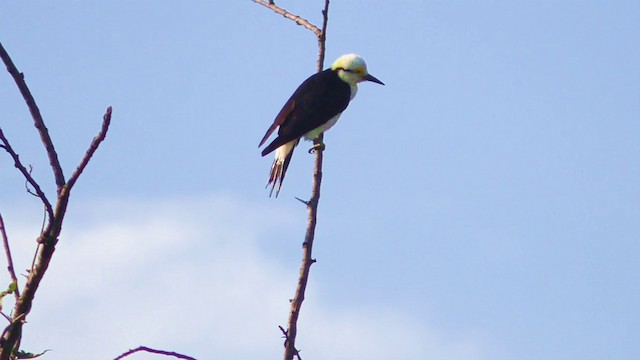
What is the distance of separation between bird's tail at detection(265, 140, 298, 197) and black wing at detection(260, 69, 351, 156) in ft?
0.48

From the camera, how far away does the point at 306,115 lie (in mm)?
7727

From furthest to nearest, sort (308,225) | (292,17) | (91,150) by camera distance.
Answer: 1. (292,17)
2. (308,225)
3. (91,150)

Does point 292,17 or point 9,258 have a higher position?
point 292,17

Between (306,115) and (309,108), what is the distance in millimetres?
87

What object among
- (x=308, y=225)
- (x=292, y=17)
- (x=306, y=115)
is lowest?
(x=308, y=225)

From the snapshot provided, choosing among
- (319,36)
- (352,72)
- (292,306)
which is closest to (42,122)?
(292,306)

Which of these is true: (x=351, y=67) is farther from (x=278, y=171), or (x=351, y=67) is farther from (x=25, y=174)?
(x=25, y=174)

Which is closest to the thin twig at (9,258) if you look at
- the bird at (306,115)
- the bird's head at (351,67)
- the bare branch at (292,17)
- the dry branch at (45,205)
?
the dry branch at (45,205)

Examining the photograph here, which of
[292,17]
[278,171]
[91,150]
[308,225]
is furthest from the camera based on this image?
[278,171]

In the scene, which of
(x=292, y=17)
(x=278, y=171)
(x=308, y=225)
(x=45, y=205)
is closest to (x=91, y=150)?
(x=45, y=205)

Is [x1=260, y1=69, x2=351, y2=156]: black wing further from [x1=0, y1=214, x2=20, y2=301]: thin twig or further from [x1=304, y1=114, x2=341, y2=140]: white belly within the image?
[x1=0, y1=214, x2=20, y2=301]: thin twig

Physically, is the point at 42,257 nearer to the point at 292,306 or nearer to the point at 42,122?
the point at 42,122

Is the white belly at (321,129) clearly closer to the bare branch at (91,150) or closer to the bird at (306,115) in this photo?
the bird at (306,115)

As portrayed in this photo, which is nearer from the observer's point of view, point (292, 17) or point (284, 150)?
point (292, 17)
